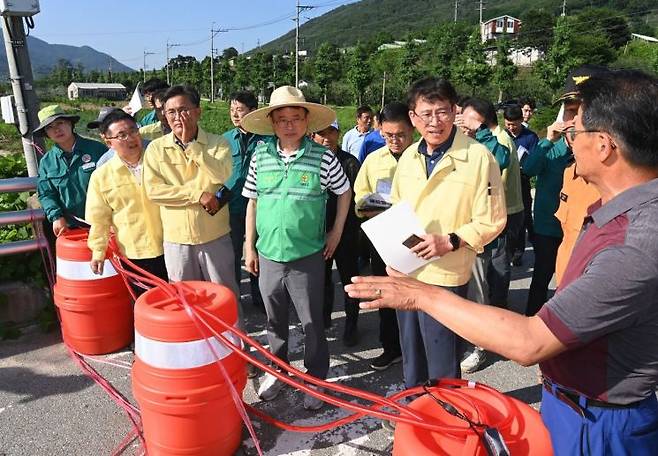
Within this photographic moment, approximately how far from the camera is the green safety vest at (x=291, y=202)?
283 centimetres

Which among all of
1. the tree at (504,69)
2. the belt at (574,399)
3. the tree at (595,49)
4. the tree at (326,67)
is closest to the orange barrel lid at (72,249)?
the belt at (574,399)

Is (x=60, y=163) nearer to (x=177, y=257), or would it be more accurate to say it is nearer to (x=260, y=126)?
(x=177, y=257)

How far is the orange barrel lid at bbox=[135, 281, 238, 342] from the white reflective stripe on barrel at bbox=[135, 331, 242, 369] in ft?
0.08

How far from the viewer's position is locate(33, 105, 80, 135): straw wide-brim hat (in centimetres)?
394

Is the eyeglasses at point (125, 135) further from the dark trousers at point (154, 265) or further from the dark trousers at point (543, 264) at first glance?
the dark trousers at point (543, 264)

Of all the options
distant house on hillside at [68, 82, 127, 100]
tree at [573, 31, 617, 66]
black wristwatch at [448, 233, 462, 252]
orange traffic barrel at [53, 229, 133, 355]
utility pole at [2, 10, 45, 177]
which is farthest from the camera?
distant house on hillside at [68, 82, 127, 100]

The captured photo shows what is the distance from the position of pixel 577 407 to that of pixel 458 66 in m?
34.3

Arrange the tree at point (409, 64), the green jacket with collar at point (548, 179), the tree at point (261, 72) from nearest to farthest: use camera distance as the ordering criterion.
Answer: the green jacket with collar at point (548, 179), the tree at point (409, 64), the tree at point (261, 72)

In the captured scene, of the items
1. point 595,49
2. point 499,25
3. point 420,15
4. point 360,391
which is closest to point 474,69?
point 595,49

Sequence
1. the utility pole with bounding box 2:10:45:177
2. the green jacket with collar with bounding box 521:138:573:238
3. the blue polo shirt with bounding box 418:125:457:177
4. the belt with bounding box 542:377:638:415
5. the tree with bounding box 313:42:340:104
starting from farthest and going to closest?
1. the tree with bounding box 313:42:340:104
2. the utility pole with bounding box 2:10:45:177
3. the green jacket with collar with bounding box 521:138:573:238
4. the blue polo shirt with bounding box 418:125:457:177
5. the belt with bounding box 542:377:638:415

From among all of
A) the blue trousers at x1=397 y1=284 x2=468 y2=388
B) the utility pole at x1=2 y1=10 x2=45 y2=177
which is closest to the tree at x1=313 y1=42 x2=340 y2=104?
the utility pole at x1=2 y1=10 x2=45 y2=177

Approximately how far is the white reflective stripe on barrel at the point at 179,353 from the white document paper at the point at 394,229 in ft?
2.81

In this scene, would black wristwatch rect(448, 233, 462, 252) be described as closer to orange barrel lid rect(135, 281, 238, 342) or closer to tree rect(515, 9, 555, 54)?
orange barrel lid rect(135, 281, 238, 342)

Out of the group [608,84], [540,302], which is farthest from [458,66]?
[608,84]
